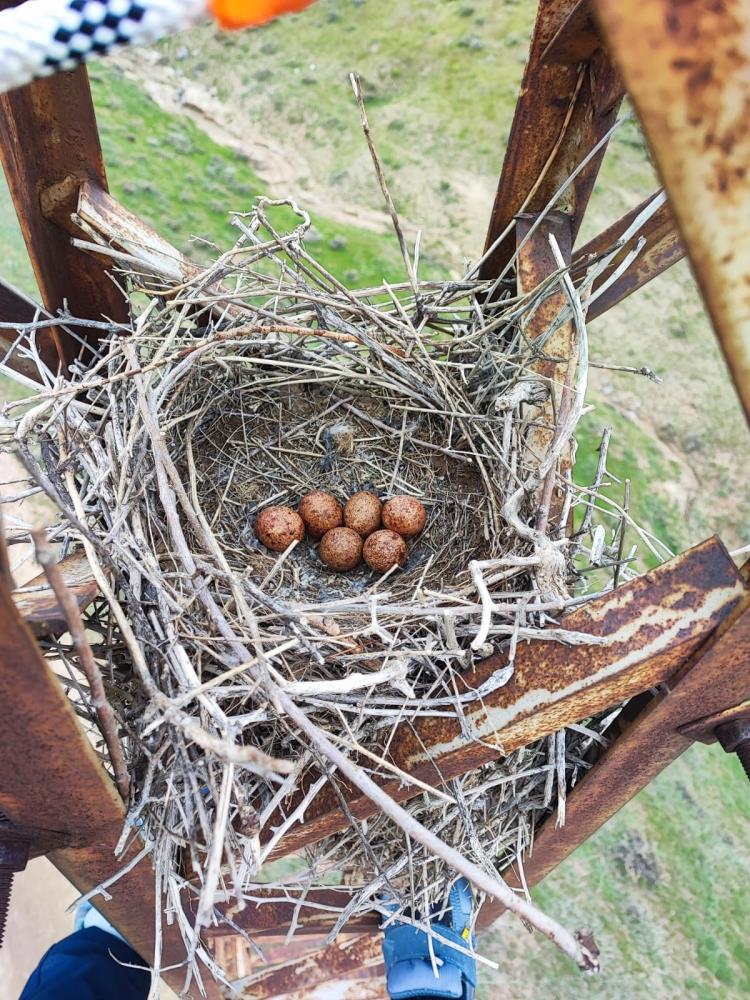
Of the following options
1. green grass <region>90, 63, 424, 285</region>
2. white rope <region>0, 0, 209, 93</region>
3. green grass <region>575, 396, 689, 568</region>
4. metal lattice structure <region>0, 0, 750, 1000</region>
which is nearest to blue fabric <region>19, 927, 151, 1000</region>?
metal lattice structure <region>0, 0, 750, 1000</region>

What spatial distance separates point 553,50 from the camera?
4.83 ft

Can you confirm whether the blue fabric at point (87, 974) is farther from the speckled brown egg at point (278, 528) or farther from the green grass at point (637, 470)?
the green grass at point (637, 470)

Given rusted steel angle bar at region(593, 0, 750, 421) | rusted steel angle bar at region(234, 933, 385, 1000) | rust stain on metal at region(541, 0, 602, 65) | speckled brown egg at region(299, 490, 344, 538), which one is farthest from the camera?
rusted steel angle bar at region(234, 933, 385, 1000)

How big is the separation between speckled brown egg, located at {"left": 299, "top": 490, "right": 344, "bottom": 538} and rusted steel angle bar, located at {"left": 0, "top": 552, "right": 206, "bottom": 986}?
1.13m

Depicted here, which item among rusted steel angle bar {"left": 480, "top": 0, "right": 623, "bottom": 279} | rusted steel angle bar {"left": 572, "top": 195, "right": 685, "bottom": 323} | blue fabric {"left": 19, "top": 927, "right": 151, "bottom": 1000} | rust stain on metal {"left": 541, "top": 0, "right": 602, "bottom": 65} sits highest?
rust stain on metal {"left": 541, "top": 0, "right": 602, "bottom": 65}

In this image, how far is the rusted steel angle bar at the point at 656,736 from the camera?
3.59 ft

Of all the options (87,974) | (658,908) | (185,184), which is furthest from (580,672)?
(185,184)

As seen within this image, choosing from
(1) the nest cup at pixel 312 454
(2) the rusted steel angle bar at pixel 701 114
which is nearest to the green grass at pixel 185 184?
(1) the nest cup at pixel 312 454

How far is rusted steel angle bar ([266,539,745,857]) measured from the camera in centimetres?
111

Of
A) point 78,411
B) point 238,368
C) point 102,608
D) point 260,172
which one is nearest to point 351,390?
point 238,368

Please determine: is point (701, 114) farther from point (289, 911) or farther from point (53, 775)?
point (289, 911)

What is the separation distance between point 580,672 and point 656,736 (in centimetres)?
28

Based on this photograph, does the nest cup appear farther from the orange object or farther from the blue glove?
the orange object

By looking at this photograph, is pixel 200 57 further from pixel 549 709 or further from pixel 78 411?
pixel 549 709
